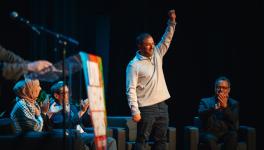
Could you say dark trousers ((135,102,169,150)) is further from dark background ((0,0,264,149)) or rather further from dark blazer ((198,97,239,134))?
dark background ((0,0,264,149))

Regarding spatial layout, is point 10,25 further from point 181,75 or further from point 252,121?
point 252,121

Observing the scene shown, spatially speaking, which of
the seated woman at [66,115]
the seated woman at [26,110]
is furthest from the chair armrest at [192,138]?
the seated woman at [26,110]

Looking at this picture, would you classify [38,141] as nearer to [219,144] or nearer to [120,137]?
[120,137]

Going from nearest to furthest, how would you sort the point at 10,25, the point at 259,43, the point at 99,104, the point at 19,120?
the point at 99,104 < the point at 19,120 < the point at 10,25 < the point at 259,43

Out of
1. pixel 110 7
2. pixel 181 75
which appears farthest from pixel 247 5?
pixel 110 7

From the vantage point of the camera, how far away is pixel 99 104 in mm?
3365

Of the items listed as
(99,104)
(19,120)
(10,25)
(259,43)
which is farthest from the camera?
(259,43)

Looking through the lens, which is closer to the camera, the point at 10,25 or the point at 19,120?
the point at 19,120

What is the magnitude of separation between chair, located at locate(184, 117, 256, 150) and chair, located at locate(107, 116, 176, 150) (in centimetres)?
17

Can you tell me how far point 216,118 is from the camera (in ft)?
19.2

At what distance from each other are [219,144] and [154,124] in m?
1.07

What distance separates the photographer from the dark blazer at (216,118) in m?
5.80

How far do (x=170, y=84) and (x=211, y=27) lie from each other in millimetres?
1037

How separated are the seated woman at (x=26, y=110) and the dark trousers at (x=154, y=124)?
1.07 metres
